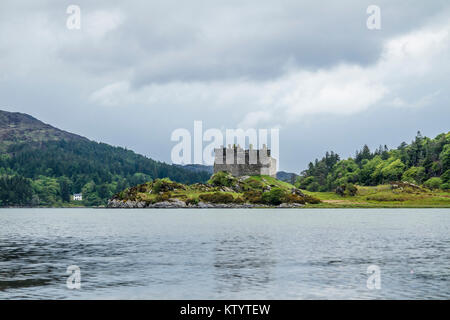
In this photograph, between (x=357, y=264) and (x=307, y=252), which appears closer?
(x=357, y=264)

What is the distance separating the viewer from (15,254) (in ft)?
200

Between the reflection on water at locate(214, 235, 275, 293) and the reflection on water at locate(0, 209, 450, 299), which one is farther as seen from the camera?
the reflection on water at locate(214, 235, 275, 293)

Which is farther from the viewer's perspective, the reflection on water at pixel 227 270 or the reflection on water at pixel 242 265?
the reflection on water at pixel 242 265

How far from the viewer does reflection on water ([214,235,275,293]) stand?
39.2m

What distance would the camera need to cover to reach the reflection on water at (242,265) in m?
39.2

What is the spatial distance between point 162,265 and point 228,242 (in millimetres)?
27642

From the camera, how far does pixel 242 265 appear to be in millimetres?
49562

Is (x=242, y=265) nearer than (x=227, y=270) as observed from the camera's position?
No
